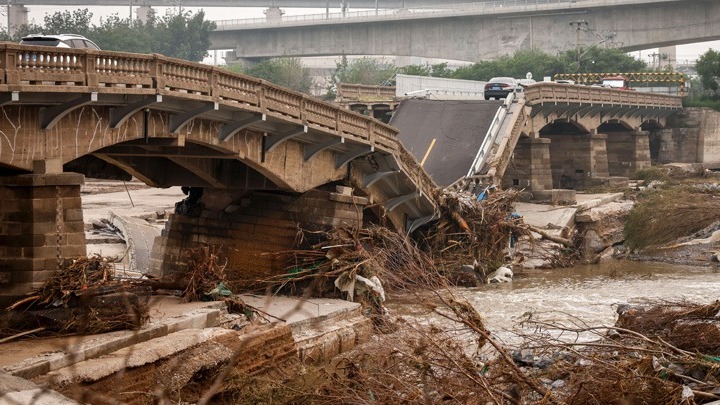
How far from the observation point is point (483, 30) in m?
88.5

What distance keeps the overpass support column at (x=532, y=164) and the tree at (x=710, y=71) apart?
30.3 m

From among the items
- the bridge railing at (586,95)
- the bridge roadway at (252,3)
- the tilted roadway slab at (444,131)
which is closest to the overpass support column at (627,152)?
the bridge railing at (586,95)

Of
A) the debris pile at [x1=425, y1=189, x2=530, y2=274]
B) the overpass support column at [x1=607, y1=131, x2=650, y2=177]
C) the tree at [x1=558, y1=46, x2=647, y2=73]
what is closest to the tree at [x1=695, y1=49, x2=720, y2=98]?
the tree at [x1=558, y1=46, x2=647, y2=73]

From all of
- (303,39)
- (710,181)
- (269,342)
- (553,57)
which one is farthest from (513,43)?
(269,342)

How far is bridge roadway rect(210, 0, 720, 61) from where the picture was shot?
78750mm

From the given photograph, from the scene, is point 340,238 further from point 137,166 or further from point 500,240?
point 500,240

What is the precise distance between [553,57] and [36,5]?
2103 inches

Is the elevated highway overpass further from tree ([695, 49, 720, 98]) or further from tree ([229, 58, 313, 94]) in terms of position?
tree ([229, 58, 313, 94])

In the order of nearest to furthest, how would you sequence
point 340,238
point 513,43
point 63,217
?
1. point 63,217
2. point 340,238
3. point 513,43

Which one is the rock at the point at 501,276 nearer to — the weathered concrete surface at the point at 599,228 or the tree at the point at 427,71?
the weathered concrete surface at the point at 599,228

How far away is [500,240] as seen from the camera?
3550 centimetres

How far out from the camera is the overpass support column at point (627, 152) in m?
64.3

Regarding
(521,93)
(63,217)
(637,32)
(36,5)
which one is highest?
(36,5)

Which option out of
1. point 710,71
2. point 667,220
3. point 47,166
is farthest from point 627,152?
point 47,166
